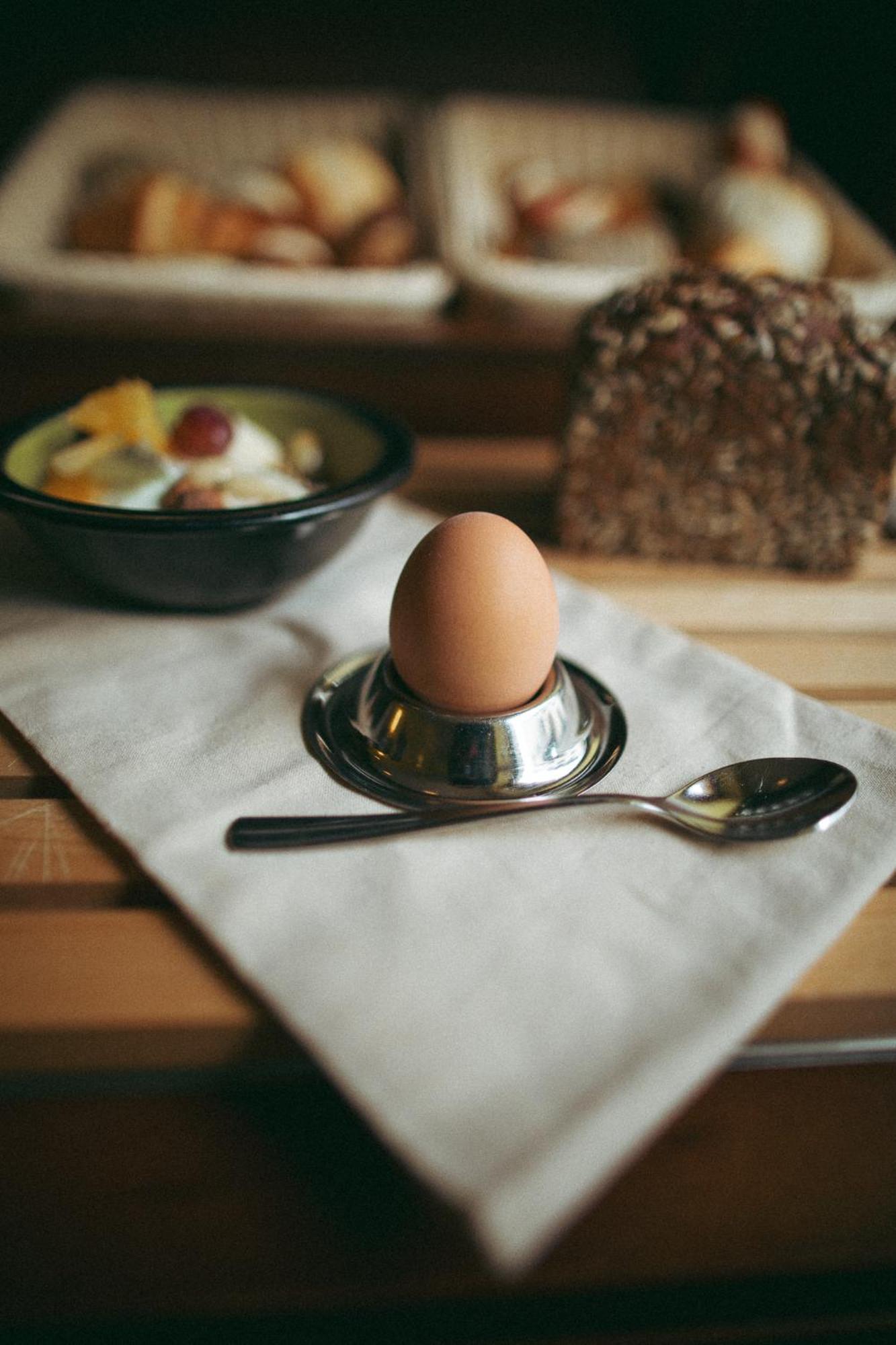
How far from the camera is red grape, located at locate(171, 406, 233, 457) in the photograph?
60 centimetres

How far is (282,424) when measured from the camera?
0.69 metres

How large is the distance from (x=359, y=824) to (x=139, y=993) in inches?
4.5

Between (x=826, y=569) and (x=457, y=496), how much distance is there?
1.04ft

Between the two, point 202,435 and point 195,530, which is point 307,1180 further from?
point 202,435

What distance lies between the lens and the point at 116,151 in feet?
4.09

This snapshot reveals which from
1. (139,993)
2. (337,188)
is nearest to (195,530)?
(139,993)

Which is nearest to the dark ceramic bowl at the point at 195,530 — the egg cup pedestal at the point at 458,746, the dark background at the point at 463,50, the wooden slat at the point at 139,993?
the egg cup pedestal at the point at 458,746

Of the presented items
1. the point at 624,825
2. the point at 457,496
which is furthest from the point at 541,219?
the point at 624,825

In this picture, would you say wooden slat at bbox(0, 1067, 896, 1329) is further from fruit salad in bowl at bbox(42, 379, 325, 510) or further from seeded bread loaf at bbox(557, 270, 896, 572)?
seeded bread loaf at bbox(557, 270, 896, 572)

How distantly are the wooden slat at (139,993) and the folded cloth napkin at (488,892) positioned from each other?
0.07 ft

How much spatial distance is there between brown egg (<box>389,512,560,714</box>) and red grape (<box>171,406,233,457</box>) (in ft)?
0.72

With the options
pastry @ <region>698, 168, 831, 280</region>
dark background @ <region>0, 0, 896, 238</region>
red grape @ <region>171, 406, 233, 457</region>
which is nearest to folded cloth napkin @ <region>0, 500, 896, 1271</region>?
red grape @ <region>171, 406, 233, 457</region>

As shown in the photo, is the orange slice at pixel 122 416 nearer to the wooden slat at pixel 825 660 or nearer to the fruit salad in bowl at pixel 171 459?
the fruit salad in bowl at pixel 171 459

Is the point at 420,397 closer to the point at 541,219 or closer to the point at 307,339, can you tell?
the point at 307,339
